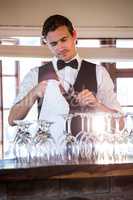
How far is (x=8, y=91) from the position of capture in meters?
2.56

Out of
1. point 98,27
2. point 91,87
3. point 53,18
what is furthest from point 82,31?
point 91,87

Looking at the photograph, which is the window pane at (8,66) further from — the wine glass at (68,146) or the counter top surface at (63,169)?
the counter top surface at (63,169)

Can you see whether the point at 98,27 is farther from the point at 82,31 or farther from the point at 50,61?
the point at 50,61

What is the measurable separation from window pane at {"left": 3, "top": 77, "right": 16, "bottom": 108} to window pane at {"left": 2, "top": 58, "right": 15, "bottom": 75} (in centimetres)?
5

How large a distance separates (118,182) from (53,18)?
1202mm

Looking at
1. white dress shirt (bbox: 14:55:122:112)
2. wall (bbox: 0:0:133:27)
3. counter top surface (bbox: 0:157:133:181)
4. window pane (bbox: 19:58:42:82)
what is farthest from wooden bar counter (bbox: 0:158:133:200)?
wall (bbox: 0:0:133:27)

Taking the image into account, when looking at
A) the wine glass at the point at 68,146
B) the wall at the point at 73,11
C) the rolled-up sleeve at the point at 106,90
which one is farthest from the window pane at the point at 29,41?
the wine glass at the point at 68,146

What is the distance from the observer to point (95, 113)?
237 centimetres

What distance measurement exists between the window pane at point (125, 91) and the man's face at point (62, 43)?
0.44 meters

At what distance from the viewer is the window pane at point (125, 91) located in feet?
8.55

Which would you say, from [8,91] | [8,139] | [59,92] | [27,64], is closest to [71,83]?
[59,92]

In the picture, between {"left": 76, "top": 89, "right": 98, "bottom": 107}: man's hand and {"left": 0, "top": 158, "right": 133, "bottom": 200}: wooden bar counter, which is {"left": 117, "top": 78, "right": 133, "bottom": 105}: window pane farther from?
{"left": 0, "top": 158, "right": 133, "bottom": 200}: wooden bar counter

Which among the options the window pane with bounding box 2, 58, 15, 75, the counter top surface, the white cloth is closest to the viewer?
the counter top surface

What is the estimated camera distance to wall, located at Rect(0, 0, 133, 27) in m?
2.75
